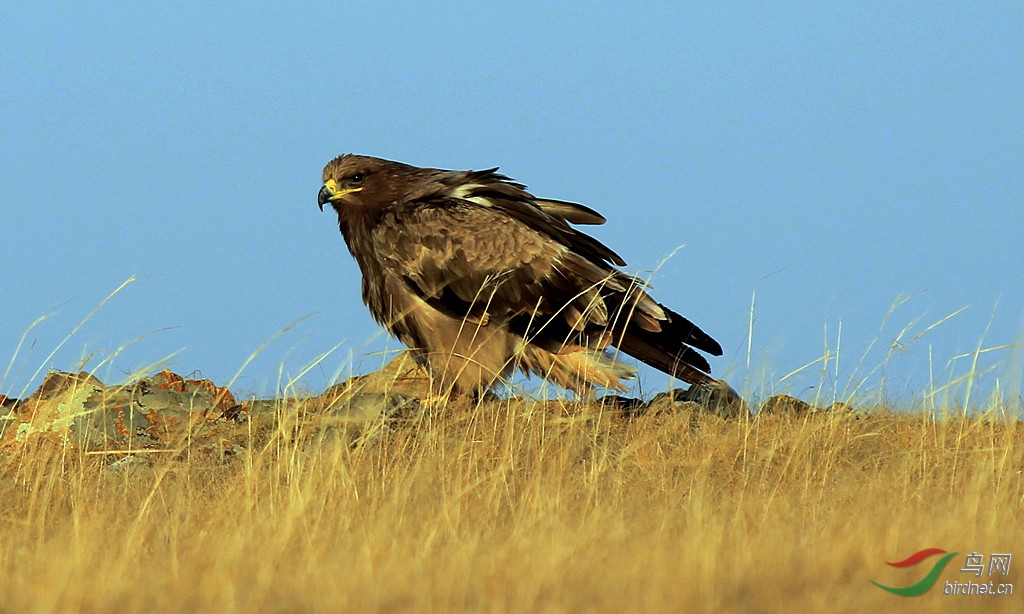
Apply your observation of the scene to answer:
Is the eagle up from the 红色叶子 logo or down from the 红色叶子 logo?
up

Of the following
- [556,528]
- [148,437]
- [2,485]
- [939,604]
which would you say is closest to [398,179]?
[148,437]

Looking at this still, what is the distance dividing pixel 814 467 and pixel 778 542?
2817 millimetres

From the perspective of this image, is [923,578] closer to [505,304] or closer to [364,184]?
[505,304]

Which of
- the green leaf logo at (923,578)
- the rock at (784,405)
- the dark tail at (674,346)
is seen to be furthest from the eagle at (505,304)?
the green leaf logo at (923,578)

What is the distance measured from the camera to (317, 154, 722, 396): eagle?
9.32 m

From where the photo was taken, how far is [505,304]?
30.7 feet

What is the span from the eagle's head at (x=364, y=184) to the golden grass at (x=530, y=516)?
2.03 metres

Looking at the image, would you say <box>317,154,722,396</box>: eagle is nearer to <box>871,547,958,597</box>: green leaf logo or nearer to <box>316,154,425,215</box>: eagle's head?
<box>316,154,425,215</box>: eagle's head

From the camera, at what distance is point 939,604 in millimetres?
4434

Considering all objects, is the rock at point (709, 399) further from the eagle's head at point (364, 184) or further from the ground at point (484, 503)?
the eagle's head at point (364, 184)

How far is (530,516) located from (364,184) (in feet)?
16.0

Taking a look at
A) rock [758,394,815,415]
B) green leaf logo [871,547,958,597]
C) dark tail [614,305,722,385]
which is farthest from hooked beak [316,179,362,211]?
green leaf logo [871,547,958,597]

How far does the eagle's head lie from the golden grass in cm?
203

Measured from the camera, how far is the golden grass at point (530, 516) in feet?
14.5
